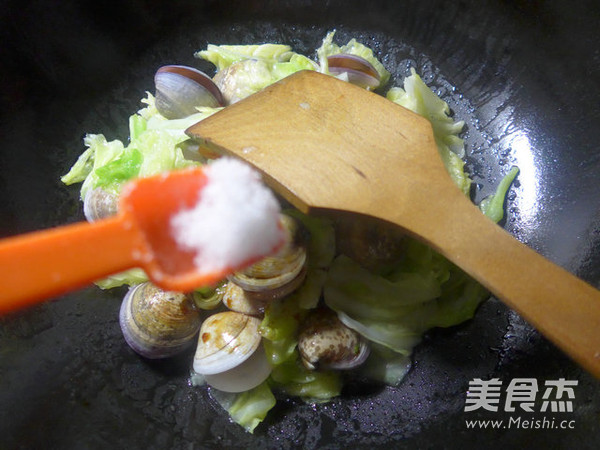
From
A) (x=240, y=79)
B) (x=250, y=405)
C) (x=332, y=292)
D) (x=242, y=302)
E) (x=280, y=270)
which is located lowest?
(x=250, y=405)

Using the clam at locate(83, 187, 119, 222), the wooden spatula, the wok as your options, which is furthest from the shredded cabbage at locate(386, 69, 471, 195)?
the clam at locate(83, 187, 119, 222)

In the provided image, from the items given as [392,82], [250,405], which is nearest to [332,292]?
[250,405]

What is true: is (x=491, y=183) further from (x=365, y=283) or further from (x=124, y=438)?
(x=124, y=438)

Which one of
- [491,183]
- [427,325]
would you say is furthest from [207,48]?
[427,325]

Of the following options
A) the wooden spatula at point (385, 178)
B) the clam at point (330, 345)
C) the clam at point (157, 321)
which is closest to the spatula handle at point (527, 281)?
the wooden spatula at point (385, 178)

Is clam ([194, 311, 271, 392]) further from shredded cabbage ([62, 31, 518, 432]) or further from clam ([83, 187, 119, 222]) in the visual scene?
clam ([83, 187, 119, 222])

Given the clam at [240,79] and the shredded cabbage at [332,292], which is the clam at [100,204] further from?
the clam at [240,79]

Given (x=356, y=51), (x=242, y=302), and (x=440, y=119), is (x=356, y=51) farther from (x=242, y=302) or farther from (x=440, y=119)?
(x=242, y=302)
